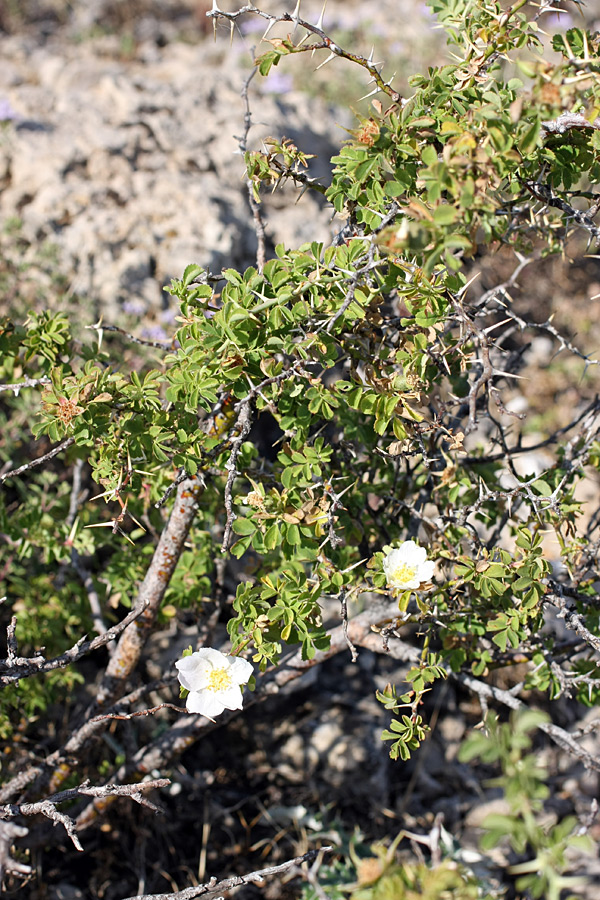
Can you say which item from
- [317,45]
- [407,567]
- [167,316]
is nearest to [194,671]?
[407,567]

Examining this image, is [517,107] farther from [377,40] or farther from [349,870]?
[377,40]

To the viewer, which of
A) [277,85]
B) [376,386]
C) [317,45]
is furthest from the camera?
[277,85]

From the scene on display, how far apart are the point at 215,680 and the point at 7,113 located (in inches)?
164

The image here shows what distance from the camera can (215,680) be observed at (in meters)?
1.85

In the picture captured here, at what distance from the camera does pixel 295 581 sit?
6.14 ft

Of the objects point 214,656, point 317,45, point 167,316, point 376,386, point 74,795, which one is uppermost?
point 167,316

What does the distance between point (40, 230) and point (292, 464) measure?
9.74ft

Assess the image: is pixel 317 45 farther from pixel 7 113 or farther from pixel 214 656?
pixel 7 113

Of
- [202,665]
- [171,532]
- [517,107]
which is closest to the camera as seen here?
[517,107]

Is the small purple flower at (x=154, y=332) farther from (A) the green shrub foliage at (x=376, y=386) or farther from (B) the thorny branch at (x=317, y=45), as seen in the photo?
(B) the thorny branch at (x=317, y=45)

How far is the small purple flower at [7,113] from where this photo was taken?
4453 mm

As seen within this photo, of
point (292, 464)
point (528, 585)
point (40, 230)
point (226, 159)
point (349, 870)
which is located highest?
point (226, 159)

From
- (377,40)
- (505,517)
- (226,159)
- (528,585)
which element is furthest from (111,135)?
(377,40)

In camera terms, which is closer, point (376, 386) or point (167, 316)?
point (376, 386)
